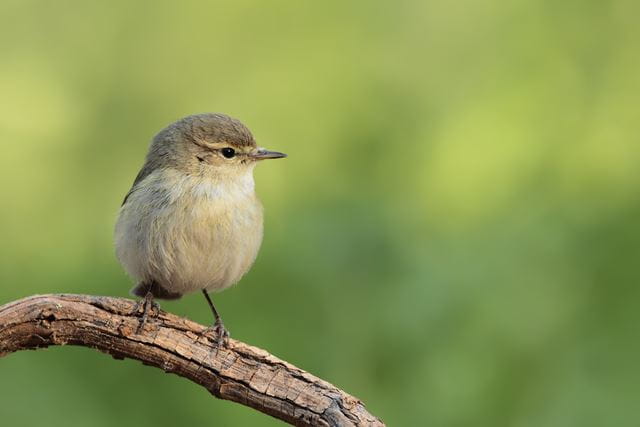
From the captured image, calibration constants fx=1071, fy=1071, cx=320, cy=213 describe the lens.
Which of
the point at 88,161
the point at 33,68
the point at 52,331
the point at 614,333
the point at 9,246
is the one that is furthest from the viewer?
the point at 33,68

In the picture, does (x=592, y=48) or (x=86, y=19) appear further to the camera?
(x=86, y=19)

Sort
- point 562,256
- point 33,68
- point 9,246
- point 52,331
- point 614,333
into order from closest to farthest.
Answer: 1. point 52,331
2. point 614,333
3. point 562,256
4. point 9,246
5. point 33,68

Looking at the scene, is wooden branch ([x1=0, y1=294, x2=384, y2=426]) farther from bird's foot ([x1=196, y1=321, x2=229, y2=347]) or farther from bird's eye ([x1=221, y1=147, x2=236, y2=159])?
bird's eye ([x1=221, y1=147, x2=236, y2=159])

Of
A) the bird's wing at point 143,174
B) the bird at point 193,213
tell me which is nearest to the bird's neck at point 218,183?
the bird at point 193,213

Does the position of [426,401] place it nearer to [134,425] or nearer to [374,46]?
[134,425]

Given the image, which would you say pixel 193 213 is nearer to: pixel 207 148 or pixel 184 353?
pixel 207 148

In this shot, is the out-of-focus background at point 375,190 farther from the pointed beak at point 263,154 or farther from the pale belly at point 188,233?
the pointed beak at point 263,154

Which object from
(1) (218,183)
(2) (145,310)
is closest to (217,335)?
(2) (145,310)

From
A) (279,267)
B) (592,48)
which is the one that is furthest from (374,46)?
(279,267)
